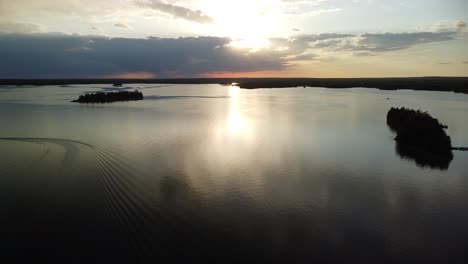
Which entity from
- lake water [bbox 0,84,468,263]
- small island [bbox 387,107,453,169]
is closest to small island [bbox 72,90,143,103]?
lake water [bbox 0,84,468,263]

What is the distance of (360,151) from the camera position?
20234mm

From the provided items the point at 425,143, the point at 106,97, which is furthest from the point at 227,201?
the point at 106,97

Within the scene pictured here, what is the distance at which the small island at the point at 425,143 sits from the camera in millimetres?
18812

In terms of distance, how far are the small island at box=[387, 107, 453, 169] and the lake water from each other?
2.48 feet

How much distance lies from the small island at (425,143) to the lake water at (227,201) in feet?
2.48

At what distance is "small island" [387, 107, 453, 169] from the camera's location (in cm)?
1881

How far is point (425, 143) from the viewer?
21.5 meters

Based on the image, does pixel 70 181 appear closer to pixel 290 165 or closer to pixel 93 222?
pixel 93 222

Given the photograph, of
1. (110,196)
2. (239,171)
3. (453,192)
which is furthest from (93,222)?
(453,192)

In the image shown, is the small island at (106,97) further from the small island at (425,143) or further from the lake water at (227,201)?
the small island at (425,143)

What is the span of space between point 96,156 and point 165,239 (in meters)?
11.0

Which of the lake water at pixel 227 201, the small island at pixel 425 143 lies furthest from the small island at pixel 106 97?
the small island at pixel 425 143

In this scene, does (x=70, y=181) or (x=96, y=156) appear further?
(x=96, y=156)

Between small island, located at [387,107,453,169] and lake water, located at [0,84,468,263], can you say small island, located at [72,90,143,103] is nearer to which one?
lake water, located at [0,84,468,263]
